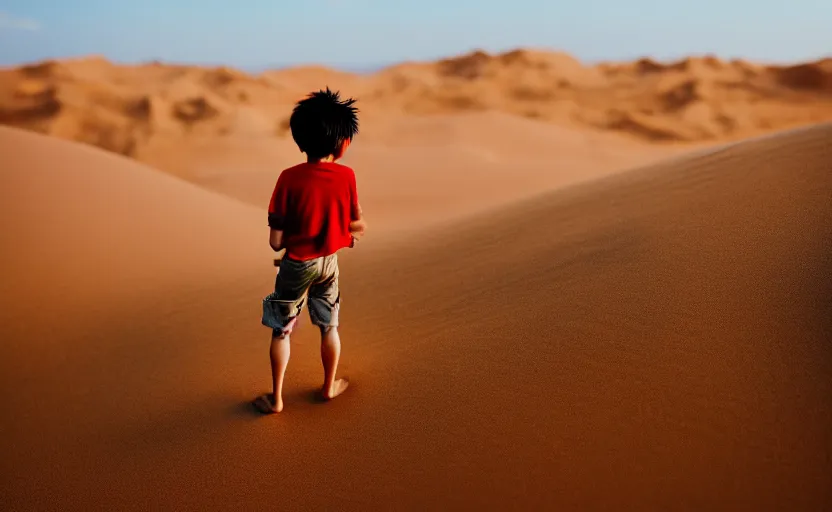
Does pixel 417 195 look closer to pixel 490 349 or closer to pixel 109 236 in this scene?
pixel 109 236

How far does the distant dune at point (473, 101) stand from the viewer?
16953 mm

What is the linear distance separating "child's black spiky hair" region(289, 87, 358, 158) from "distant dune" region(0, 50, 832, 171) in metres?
12.6

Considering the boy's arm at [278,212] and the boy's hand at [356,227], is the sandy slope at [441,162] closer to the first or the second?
the boy's hand at [356,227]

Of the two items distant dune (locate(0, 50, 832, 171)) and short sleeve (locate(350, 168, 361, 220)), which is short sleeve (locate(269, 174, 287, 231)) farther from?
distant dune (locate(0, 50, 832, 171))

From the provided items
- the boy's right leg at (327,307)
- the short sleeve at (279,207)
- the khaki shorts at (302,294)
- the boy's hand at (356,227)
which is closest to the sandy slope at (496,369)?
the boy's right leg at (327,307)

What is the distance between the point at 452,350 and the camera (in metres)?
2.61

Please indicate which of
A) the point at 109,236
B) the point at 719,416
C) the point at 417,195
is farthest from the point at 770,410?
the point at 417,195

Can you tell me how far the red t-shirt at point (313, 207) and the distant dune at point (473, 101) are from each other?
41.3 feet

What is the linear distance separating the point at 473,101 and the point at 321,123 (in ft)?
75.9

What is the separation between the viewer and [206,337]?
325 centimetres

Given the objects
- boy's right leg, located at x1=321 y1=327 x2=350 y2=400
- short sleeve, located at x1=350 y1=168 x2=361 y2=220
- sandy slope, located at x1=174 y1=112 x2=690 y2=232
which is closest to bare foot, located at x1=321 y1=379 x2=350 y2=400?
boy's right leg, located at x1=321 y1=327 x2=350 y2=400

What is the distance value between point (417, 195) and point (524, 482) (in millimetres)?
9224

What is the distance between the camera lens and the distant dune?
17.0m

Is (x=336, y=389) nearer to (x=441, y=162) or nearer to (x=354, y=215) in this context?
(x=354, y=215)
